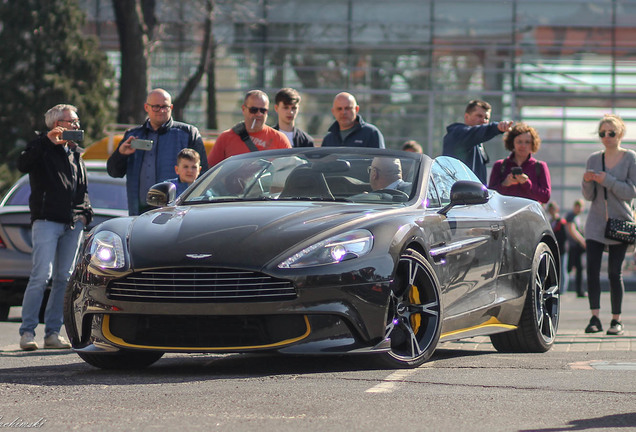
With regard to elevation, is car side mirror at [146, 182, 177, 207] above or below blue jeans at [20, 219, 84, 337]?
above

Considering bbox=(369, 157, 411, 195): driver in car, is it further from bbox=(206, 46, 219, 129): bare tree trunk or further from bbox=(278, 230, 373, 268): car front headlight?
bbox=(206, 46, 219, 129): bare tree trunk

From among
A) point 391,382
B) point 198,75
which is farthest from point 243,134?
point 198,75

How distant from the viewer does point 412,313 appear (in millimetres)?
7660

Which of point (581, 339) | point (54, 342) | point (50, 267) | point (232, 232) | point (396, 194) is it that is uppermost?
point (396, 194)

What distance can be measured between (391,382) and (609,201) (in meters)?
5.26

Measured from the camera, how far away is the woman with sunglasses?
455 inches

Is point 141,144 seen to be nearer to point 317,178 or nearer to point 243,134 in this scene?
point 243,134

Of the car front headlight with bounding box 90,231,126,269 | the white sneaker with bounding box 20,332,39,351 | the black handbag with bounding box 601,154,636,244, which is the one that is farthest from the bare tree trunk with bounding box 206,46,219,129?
the car front headlight with bounding box 90,231,126,269

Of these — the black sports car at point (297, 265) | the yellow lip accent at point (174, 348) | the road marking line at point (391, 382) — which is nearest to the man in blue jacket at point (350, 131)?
the black sports car at point (297, 265)

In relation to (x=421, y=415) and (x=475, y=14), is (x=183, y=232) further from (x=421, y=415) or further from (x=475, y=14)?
(x=475, y=14)

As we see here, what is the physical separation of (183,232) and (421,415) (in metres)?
2.06

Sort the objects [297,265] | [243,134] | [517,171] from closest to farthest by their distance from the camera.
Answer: [297,265] → [243,134] → [517,171]

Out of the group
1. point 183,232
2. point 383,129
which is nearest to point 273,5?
point 383,129

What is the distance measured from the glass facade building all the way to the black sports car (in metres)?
22.8
